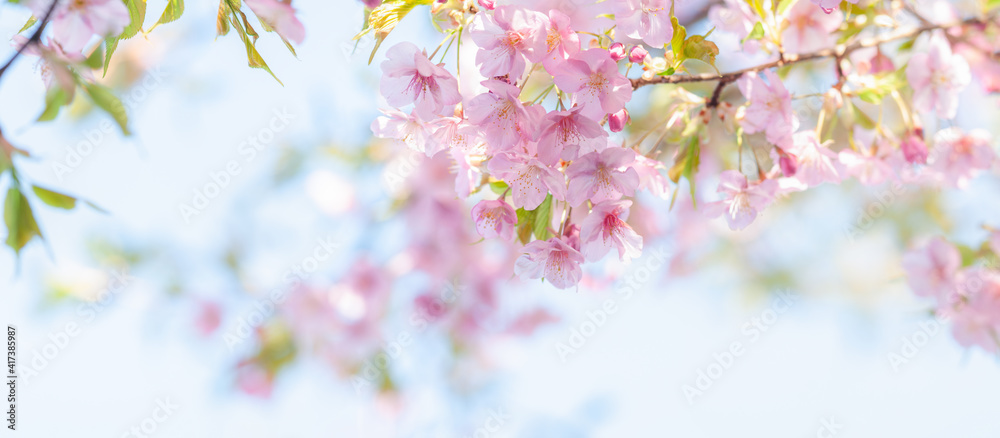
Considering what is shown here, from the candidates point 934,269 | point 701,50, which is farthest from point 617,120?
point 934,269

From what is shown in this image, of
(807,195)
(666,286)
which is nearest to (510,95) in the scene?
(807,195)

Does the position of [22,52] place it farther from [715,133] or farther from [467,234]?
[467,234]

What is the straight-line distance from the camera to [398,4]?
790 mm

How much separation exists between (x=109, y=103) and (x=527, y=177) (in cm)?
49

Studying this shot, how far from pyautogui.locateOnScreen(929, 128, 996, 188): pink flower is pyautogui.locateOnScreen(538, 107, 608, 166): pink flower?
984mm

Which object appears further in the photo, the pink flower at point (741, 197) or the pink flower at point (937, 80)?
the pink flower at point (937, 80)

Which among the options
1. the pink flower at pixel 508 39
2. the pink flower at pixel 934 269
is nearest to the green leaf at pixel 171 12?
the pink flower at pixel 508 39

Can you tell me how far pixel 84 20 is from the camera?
0.66 m

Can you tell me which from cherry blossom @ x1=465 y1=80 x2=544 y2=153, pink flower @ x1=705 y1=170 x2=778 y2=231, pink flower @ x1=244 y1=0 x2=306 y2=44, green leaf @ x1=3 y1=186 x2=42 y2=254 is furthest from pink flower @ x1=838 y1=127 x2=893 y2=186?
green leaf @ x1=3 y1=186 x2=42 y2=254

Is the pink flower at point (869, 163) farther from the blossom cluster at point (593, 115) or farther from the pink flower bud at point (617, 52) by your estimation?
the pink flower bud at point (617, 52)

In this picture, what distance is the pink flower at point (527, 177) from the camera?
0.77 meters

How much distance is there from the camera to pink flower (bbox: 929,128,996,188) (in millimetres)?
1312

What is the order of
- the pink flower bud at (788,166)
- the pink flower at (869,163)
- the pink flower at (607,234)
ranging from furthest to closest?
1. the pink flower at (869,163)
2. the pink flower bud at (788,166)
3. the pink flower at (607,234)

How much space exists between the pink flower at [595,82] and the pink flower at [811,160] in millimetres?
379
